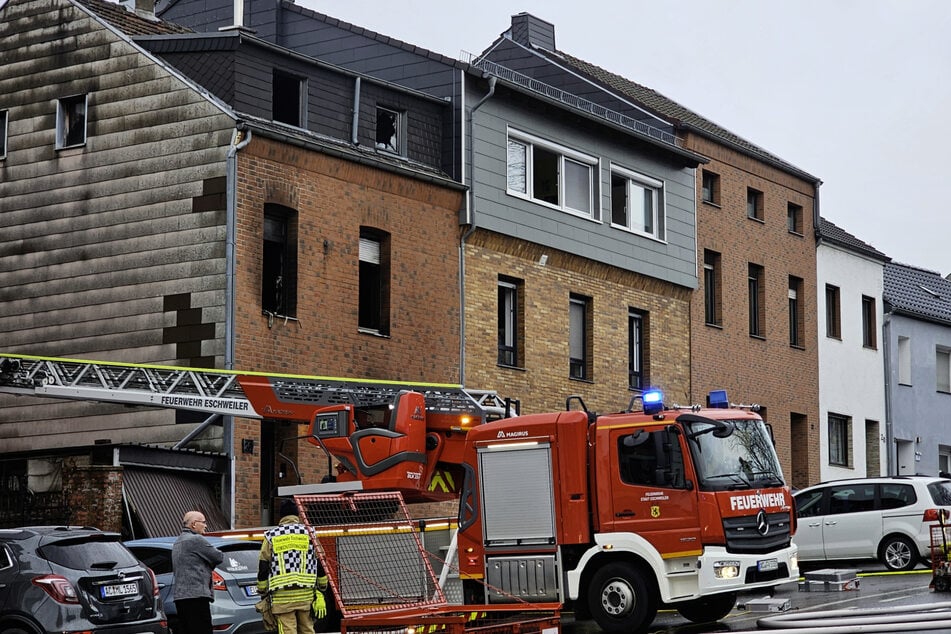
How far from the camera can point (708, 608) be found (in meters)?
18.6

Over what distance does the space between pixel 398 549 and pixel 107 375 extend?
675 centimetres

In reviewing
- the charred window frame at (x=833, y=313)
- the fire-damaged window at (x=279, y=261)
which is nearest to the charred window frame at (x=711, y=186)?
the charred window frame at (x=833, y=313)

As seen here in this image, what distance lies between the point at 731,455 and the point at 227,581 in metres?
6.00

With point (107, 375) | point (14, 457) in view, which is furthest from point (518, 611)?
point (14, 457)

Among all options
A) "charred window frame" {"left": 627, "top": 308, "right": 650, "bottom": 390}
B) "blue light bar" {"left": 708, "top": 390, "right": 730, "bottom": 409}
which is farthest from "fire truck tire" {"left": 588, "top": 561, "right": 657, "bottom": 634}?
"charred window frame" {"left": 627, "top": 308, "right": 650, "bottom": 390}

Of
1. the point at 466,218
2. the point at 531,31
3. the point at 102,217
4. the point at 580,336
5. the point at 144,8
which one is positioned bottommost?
the point at 580,336

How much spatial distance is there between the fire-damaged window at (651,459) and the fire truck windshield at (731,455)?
0.21 m

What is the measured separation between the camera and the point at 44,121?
27.2m

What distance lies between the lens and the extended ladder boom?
A: 1939 centimetres

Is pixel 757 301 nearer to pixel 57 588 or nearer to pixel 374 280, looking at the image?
pixel 374 280

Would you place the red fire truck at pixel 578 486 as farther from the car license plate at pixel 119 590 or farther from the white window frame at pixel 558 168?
the white window frame at pixel 558 168

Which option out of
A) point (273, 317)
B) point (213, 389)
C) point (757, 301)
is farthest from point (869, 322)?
point (213, 389)

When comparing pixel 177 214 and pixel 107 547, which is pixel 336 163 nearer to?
pixel 177 214

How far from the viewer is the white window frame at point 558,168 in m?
30.0
